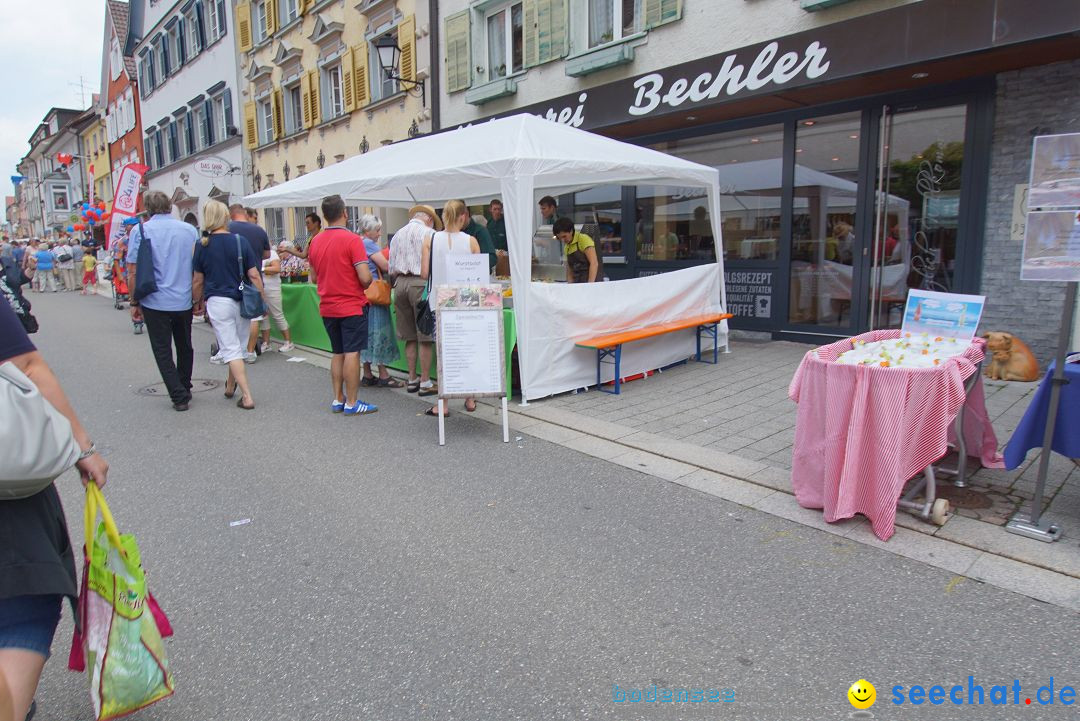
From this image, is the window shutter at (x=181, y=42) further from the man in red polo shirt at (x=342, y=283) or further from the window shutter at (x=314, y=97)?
the man in red polo shirt at (x=342, y=283)

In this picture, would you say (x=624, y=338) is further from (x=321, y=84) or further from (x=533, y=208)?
(x=321, y=84)

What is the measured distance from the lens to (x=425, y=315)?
624cm

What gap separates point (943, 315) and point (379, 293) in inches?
198

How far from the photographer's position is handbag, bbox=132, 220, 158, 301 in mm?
5855

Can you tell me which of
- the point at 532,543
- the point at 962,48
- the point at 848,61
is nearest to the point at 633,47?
the point at 848,61

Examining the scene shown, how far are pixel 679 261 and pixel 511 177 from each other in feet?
15.7

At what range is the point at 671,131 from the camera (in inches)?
394

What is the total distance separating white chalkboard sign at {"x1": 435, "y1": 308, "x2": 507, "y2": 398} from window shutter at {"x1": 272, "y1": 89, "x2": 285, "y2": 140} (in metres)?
16.8

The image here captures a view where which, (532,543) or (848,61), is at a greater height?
(848,61)

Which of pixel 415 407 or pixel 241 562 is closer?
pixel 241 562

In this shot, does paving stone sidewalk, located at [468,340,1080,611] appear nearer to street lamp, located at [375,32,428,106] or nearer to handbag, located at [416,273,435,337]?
handbag, located at [416,273,435,337]

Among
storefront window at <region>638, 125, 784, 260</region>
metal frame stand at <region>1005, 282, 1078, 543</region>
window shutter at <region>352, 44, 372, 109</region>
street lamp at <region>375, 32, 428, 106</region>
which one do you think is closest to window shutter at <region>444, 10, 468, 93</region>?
street lamp at <region>375, 32, 428, 106</region>

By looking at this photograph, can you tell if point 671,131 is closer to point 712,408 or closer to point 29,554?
point 712,408

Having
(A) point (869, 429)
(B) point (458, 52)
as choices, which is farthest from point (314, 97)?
(A) point (869, 429)
